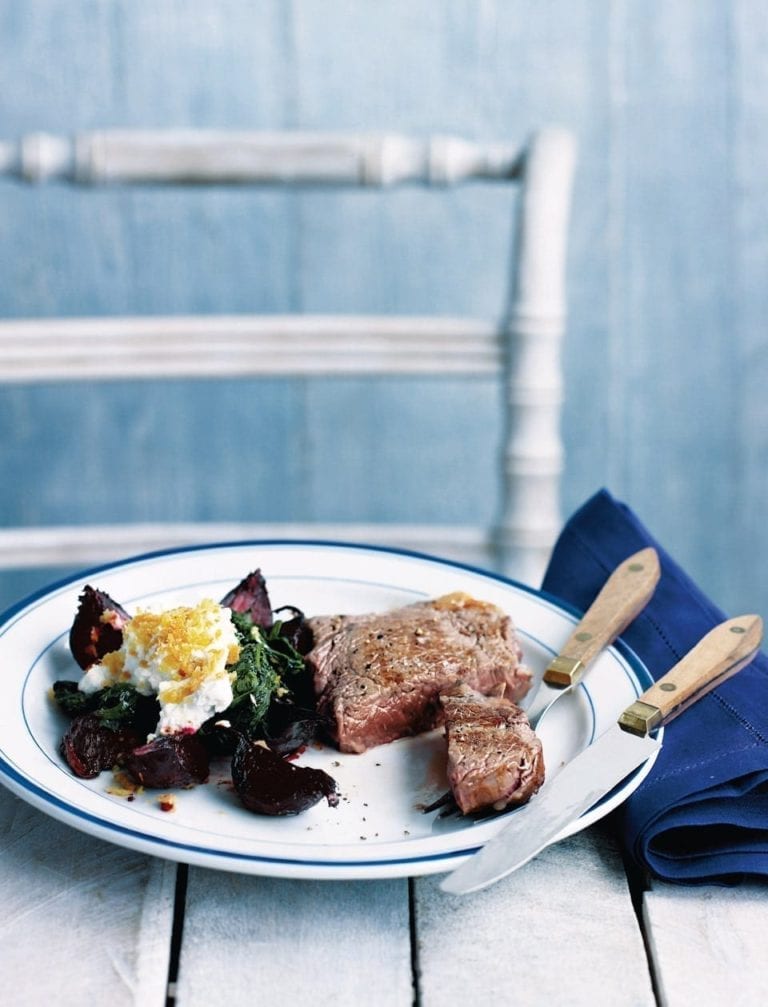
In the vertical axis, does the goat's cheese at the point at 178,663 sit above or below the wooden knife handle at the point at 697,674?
above

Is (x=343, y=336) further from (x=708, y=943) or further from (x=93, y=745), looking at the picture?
(x=708, y=943)

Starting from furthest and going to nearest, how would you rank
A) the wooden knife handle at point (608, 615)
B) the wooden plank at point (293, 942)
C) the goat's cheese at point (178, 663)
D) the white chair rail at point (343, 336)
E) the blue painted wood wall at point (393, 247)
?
the blue painted wood wall at point (393, 247)
the white chair rail at point (343, 336)
the wooden knife handle at point (608, 615)
the goat's cheese at point (178, 663)
the wooden plank at point (293, 942)

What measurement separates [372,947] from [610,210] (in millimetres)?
1692

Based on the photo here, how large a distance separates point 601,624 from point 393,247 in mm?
1307

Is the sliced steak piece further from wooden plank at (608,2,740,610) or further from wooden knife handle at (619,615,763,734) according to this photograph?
wooden plank at (608,2,740,610)

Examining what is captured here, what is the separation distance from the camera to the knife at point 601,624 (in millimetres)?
912

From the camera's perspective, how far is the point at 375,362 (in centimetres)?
142

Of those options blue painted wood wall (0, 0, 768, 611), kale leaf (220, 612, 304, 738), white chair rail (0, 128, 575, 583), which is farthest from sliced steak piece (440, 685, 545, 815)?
blue painted wood wall (0, 0, 768, 611)

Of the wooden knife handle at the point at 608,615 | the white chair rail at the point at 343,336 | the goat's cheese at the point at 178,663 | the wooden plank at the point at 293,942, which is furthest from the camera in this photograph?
the white chair rail at the point at 343,336

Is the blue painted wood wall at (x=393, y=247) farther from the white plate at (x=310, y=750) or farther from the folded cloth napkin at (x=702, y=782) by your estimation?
the folded cloth napkin at (x=702, y=782)

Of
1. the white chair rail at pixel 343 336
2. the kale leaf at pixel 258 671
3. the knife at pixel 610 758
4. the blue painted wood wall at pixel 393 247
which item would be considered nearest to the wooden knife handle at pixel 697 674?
the knife at pixel 610 758

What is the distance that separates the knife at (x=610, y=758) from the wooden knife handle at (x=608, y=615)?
7 cm

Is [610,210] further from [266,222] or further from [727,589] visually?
[727,589]

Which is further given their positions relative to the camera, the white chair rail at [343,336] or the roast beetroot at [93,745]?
the white chair rail at [343,336]
